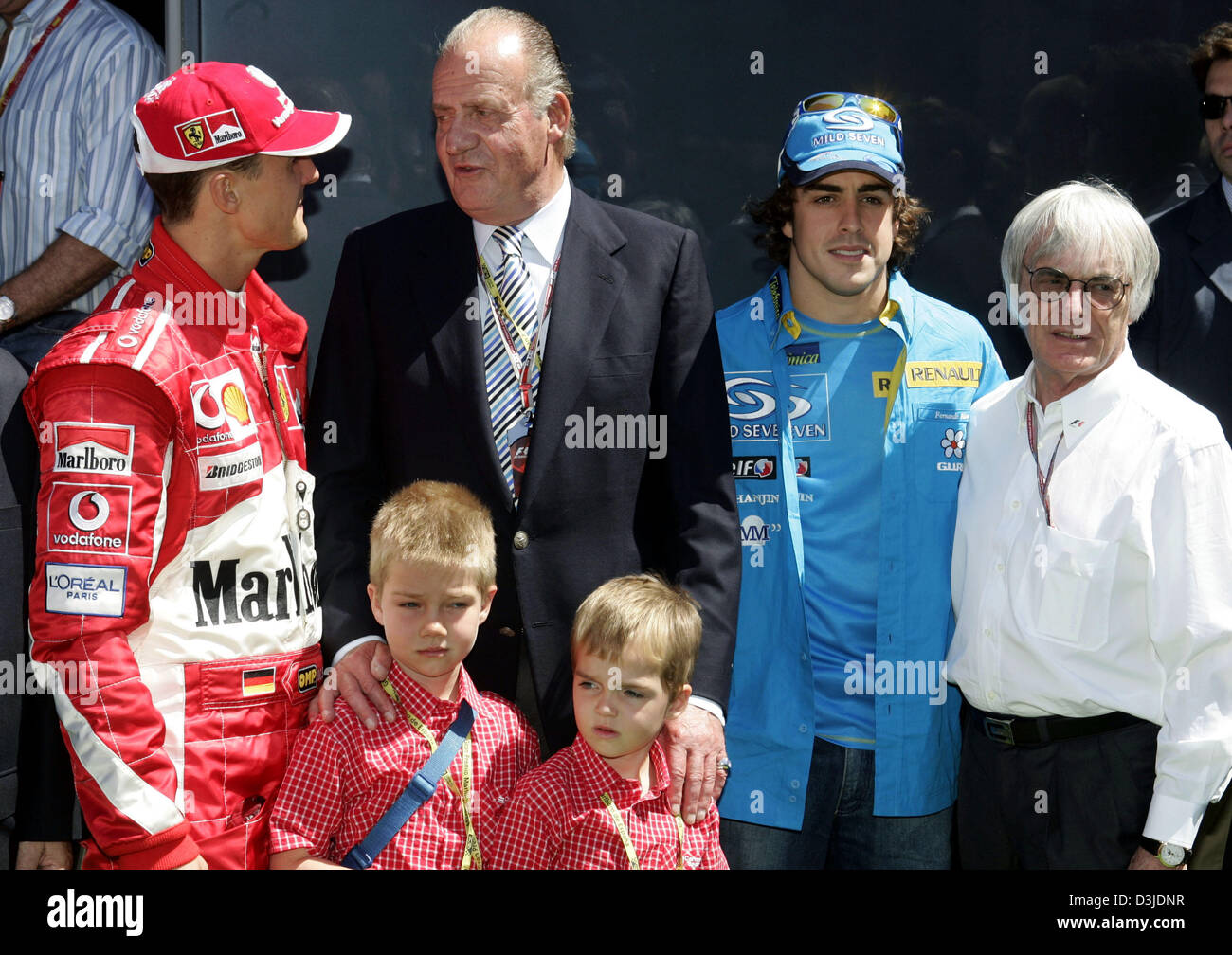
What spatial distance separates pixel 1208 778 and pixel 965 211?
1.98 metres

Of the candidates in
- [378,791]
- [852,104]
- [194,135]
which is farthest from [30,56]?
[378,791]

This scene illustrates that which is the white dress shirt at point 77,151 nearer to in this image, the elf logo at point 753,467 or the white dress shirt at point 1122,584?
the elf logo at point 753,467

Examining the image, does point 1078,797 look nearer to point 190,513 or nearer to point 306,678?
point 306,678

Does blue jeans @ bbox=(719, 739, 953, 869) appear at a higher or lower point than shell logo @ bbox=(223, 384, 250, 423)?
lower

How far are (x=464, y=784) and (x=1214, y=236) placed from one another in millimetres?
2721

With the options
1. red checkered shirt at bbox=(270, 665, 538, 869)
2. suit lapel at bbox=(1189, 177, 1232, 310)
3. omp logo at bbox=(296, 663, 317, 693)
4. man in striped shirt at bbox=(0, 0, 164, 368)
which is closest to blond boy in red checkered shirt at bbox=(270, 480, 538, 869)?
red checkered shirt at bbox=(270, 665, 538, 869)

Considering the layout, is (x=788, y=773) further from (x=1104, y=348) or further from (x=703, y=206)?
(x=703, y=206)

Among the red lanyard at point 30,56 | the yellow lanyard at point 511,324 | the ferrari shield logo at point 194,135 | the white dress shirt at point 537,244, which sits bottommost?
the yellow lanyard at point 511,324

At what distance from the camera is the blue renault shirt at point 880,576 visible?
320 cm

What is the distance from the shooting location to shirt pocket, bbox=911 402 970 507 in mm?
3271

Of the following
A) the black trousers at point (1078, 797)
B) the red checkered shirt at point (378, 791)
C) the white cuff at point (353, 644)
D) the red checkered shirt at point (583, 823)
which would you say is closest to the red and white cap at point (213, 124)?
the white cuff at point (353, 644)

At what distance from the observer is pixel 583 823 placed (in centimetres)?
273

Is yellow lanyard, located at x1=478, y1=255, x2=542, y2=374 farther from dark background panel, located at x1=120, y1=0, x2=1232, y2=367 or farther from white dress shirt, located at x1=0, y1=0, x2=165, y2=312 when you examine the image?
white dress shirt, located at x1=0, y1=0, x2=165, y2=312

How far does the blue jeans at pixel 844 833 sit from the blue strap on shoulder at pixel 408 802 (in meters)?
0.87
